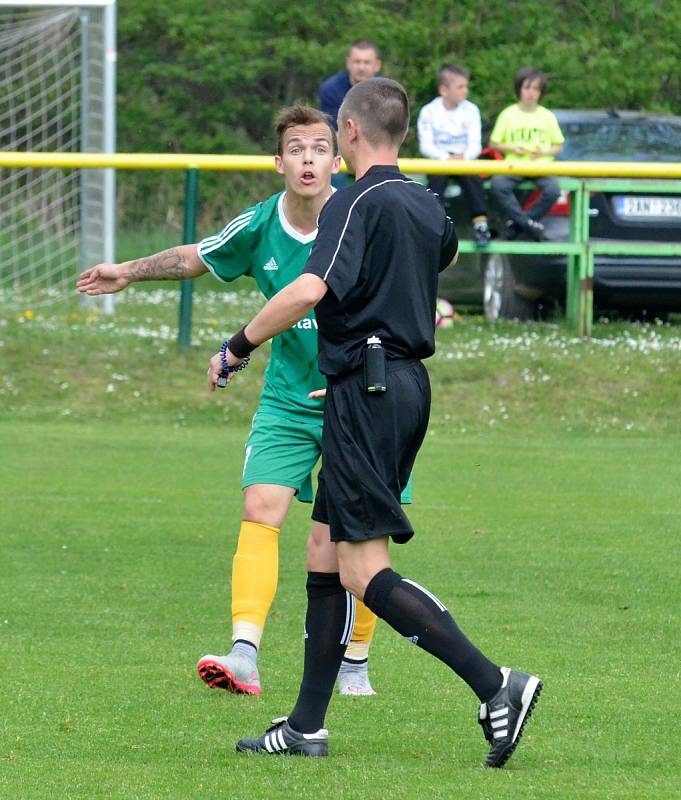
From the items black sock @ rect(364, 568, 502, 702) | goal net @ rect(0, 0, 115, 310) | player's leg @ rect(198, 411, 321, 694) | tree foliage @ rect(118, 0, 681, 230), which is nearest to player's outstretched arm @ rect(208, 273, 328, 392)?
black sock @ rect(364, 568, 502, 702)

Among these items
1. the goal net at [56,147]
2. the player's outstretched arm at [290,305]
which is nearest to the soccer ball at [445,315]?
the goal net at [56,147]

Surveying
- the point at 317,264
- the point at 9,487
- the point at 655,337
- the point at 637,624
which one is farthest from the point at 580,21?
the point at 317,264

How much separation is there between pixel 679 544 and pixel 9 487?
3884mm

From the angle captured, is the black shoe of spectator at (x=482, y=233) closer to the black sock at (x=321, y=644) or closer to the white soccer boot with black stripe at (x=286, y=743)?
the black sock at (x=321, y=644)

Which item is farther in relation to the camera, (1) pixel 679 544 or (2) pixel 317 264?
(1) pixel 679 544

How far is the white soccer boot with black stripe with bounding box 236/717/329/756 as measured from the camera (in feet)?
15.7

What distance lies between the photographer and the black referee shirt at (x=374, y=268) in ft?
15.2

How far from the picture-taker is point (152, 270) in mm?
6051

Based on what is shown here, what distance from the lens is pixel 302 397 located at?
5.96m

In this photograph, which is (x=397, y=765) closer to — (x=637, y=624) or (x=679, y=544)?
(x=637, y=624)

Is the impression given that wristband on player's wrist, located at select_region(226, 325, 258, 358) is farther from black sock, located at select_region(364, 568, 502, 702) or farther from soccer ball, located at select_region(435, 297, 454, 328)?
soccer ball, located at select_region(435, 297, 454, 328)

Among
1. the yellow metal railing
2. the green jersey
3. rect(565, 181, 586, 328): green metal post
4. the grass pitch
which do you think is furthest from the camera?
rect(565, 181, 586, 328): green metal post

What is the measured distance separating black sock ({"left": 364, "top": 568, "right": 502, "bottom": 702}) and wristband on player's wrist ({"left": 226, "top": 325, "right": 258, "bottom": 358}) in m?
0.76

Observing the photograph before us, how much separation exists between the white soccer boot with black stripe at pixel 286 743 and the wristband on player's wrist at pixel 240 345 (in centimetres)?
107
